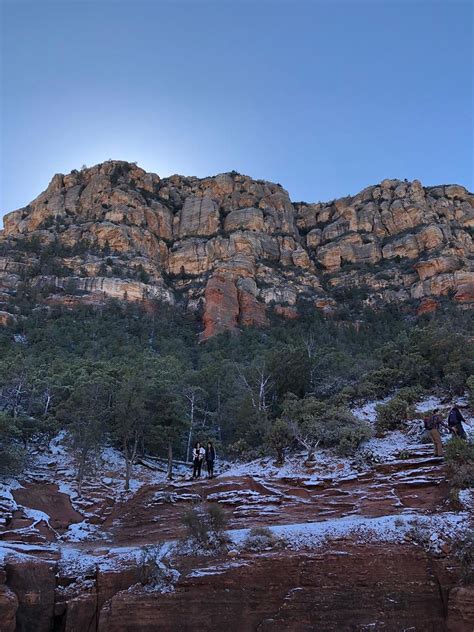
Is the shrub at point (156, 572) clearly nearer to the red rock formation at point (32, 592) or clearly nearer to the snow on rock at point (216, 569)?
the snow on rock at point (216, 569)

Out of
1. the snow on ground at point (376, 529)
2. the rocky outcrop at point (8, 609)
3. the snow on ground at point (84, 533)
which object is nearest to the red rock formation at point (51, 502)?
the snow on ground at point (84, 533)

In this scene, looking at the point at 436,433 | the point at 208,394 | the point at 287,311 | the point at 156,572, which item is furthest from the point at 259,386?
the point at 287,311

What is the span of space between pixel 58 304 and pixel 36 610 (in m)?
52.0

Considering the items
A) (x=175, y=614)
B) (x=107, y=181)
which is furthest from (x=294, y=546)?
(x=107, y=181)

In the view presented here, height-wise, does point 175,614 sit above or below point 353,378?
below

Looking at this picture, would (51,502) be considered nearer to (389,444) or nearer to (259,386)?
(389,444)

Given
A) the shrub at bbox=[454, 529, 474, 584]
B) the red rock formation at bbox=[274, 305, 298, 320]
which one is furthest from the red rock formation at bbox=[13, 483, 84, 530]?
the red rock formation at bbox=[274, 305, 298, 320]

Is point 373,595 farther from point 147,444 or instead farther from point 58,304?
point 58,304

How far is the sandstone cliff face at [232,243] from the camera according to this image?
211 feet

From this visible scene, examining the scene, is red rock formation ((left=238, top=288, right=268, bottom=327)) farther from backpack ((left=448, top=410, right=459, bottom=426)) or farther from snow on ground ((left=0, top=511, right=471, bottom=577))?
snow on ground ((left=0, top=511, right=471, bottom=577))

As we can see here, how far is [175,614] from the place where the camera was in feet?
31.8

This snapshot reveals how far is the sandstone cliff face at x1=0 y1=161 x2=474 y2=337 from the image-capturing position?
211 ft

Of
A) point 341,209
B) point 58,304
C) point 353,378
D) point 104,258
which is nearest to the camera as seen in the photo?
point 353,378

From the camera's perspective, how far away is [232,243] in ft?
250
